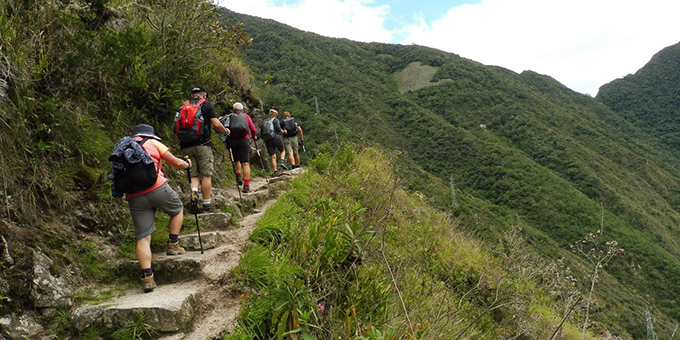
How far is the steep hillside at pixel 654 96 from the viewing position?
112438 mm

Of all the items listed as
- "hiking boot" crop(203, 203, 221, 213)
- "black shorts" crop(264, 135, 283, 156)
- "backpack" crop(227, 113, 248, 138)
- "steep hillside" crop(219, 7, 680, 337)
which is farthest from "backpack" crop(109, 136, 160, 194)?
"steep hillside" crop(219, 7, 680, 337)

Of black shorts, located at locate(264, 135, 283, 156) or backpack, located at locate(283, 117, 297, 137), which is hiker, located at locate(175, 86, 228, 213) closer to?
black shorts, located at locate(264, 135, 283, 156)

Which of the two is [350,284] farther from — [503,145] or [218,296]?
[503,145]

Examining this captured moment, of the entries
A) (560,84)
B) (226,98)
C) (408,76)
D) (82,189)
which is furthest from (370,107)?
(560,84)

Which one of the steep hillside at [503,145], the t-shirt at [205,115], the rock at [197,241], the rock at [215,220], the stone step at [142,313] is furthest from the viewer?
the steep hillside at [503,145]

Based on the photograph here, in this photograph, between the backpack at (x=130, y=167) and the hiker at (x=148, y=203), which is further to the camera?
the hiker at (x=148, y=203)

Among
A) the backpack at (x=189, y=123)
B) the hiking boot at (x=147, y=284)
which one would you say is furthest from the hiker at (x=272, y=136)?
the hiking boot at (x=147, y=284)

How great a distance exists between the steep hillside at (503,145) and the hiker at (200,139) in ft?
83.6

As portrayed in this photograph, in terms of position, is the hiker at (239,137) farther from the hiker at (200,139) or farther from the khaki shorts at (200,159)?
the khaki shorts at (200,159)

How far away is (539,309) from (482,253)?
55.8 inches

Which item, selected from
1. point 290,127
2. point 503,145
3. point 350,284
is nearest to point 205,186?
point 350,284

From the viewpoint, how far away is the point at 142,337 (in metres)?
2.95

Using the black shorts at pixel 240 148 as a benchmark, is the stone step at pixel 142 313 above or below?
below

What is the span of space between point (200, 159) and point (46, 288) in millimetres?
2535
